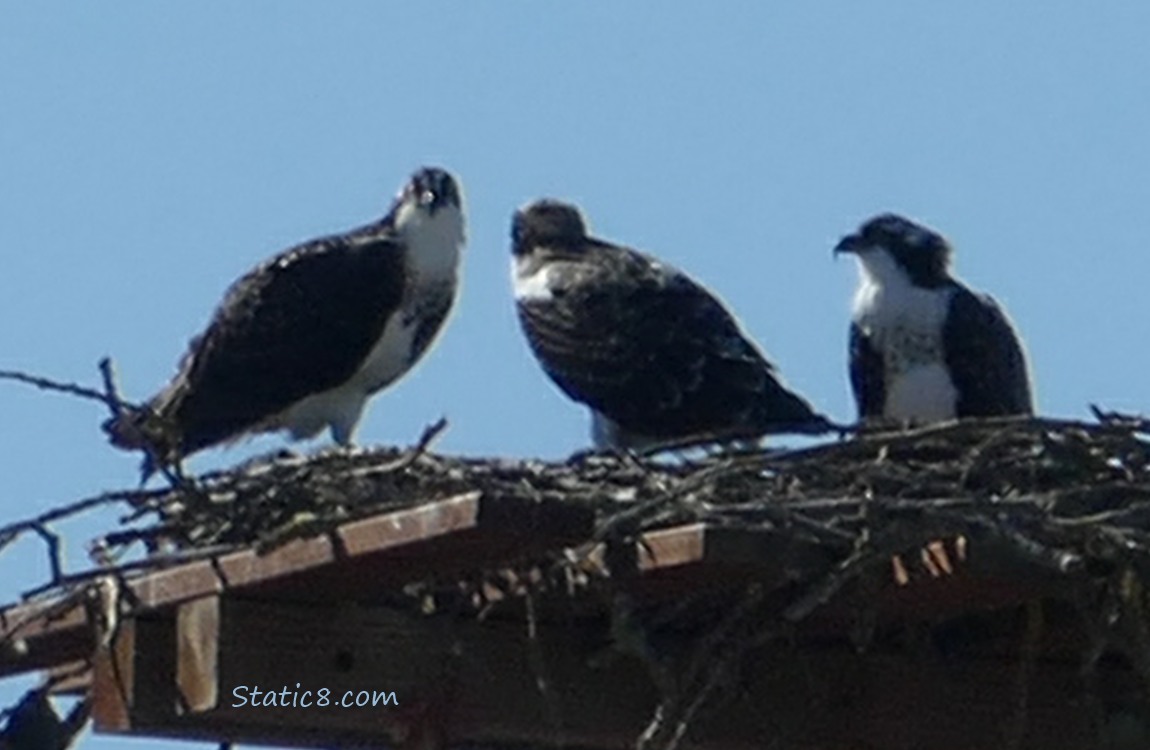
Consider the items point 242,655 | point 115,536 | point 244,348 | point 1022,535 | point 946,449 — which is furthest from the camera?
point 244,348

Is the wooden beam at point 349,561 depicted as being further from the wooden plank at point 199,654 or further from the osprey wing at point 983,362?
the osprey wing at point 983,362

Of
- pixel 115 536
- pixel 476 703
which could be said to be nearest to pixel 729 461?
pixel 476 703

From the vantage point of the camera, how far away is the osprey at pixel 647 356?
949 cm

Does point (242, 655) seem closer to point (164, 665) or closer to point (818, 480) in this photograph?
point (164, 665)

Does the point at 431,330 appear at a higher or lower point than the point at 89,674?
higher

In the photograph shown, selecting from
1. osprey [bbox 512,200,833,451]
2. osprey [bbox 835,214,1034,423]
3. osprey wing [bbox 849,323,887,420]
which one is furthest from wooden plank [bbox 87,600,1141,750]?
osprey wing [bbox 849,323,887,420]

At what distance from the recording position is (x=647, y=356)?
379 inches

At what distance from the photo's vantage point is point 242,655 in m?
5.84

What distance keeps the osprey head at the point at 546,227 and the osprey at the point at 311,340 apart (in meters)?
0.80

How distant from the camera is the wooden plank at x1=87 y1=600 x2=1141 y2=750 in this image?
5.92m

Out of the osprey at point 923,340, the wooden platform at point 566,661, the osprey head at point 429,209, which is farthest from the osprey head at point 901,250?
the wooden platform at point 566,661

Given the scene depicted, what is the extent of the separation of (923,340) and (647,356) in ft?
2.91

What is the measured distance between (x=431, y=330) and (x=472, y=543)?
5.17 metres

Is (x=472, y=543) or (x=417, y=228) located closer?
(x=472, y=543)
